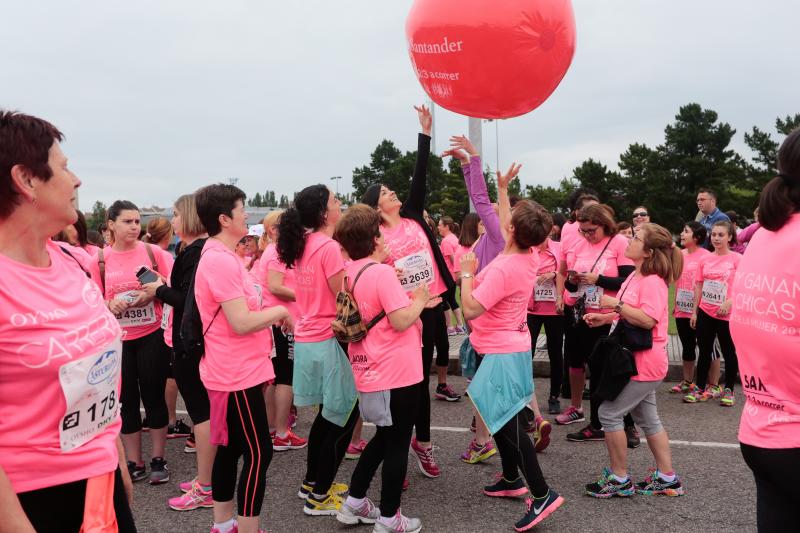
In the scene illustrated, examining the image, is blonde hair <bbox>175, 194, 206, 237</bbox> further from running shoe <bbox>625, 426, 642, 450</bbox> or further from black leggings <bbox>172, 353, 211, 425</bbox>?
running shoe <bbox>625, 426, 642, 450</bbox>

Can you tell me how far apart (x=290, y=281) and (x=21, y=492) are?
12.2 ft

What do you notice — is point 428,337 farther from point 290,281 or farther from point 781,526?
point 781,526

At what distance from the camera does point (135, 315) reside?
4672mm

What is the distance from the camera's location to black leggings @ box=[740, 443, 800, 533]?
1940 mm

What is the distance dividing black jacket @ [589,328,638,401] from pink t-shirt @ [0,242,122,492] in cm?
322

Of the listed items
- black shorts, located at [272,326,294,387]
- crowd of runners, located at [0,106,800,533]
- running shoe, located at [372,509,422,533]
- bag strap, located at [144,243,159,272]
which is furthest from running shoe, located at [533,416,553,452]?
bag strap, located at [144,243,159,272]

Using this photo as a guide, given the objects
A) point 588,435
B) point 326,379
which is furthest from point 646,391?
point 326,379

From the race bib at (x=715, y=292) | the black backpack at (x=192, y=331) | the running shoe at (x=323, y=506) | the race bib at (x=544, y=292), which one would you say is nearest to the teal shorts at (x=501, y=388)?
the running shoe at (x=323, y=506)

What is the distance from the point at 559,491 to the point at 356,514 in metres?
1.46

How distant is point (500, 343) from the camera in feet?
13.0

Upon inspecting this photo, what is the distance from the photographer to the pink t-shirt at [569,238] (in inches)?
237

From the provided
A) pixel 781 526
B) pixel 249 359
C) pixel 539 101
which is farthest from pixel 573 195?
pixel 781 526

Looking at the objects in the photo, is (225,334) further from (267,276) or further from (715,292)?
(715,292)

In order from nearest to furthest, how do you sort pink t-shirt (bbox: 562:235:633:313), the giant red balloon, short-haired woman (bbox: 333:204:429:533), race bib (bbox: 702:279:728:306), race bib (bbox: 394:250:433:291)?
short-haired woman (bbox: 333:204:429:533), the giant red balloon, race bib (bbox: 394:250:433:291), pink t-shirt (bbox: 562:235:633:313), race bib (bbox: 702:279:728:306)
